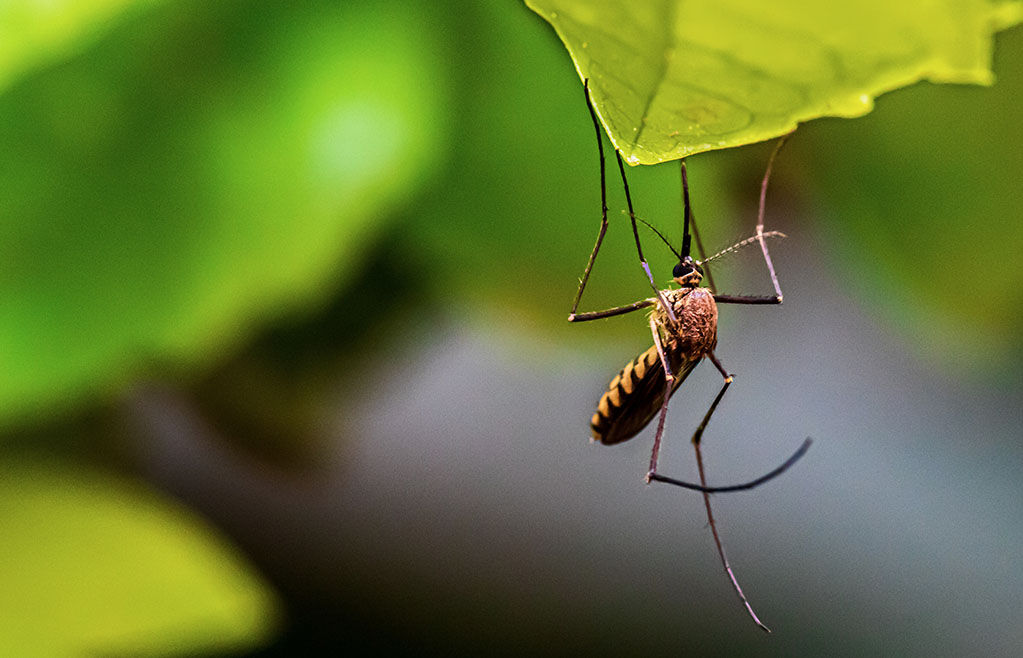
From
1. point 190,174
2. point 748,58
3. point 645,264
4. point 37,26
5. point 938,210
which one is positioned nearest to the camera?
point 748,58

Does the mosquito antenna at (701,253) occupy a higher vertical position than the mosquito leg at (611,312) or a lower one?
higher

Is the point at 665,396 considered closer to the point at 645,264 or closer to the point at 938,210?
the point at 645,264

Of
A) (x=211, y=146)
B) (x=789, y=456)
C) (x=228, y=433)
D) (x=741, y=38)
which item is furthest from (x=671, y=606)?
(x=741, y=38)

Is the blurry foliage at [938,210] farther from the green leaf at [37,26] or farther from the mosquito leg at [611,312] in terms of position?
the green leaf at [37,26]

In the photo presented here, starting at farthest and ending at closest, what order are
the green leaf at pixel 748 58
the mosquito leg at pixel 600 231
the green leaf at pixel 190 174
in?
the mosquito leg at pixel 600 231 → the green leaf at pixel 190 174 → the green leaf at pixel 748 58

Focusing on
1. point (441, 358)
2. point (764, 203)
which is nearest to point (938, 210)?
point (764, 203)

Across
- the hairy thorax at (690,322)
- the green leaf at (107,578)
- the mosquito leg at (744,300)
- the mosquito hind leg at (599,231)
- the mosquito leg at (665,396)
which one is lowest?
the green leaf at (107,578)

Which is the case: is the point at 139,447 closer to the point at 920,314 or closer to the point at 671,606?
the point at 671,606

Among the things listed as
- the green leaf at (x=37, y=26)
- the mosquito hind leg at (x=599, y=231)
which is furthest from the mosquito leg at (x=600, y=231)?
the green leaf at (x=37, y=26)
